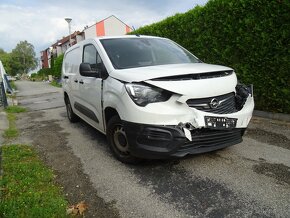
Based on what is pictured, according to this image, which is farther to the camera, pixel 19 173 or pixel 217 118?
pixel 19 173

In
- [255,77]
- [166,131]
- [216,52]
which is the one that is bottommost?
[166,131]

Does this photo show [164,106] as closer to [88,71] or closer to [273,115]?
[88,71]

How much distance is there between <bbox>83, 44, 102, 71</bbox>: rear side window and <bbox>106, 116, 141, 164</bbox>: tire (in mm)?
1064

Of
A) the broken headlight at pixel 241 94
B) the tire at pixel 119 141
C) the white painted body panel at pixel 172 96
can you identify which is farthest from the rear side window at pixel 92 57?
the broken headlight at pixel 241 94

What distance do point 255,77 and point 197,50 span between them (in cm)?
227

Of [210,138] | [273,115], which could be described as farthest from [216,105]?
[273,115]

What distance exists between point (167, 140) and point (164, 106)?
41cm

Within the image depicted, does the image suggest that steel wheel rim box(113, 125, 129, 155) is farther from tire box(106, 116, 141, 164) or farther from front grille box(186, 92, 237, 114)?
front grille box(186, 92, 237, 114)

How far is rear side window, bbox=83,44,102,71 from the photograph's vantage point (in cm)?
486

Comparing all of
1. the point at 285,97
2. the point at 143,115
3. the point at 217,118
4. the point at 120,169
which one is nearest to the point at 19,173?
the point at 120,169

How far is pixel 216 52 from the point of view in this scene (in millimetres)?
8047

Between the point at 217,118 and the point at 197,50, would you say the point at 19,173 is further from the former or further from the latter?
the point at 197,50

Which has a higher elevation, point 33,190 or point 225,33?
point 225,33

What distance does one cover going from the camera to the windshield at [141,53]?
4.64 metres
